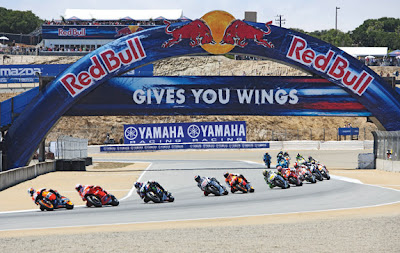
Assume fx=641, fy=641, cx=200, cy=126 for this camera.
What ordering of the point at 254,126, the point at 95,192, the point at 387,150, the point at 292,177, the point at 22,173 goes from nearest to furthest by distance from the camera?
the point at 95,192 < the point at 292,177 < the point at 22,173 < the point at 387,150 < the point at 254,126

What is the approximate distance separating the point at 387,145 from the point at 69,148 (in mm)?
19971

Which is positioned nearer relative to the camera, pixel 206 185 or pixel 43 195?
pixel 43 195

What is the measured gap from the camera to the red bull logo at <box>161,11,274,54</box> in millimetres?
32125

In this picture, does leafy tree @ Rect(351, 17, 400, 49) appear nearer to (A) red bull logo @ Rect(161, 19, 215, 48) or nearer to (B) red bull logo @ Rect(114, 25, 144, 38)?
(B) red bull logo @ Rect(114, 25, 144, 38)

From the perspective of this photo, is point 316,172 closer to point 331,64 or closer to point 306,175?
point 306,175

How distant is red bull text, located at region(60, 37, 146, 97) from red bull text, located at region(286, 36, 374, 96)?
7603mm

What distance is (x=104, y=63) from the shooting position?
31594mm

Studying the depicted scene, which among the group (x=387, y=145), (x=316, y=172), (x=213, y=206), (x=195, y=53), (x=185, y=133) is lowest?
(x=213, y=206)

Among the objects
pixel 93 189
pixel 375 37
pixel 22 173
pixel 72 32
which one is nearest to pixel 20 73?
pixel 72 32

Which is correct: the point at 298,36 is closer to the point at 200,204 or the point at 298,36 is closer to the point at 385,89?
the point at 385,89

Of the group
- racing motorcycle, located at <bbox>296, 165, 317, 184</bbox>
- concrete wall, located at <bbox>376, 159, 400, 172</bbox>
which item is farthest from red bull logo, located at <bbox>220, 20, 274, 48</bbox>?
racing motorcycle, located at <bbox>296, 165, 317, 184</bbox>

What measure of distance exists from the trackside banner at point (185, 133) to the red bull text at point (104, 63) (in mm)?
31620

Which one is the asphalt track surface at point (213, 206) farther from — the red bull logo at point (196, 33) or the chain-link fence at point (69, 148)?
the chain-link fence at point (69, 148)

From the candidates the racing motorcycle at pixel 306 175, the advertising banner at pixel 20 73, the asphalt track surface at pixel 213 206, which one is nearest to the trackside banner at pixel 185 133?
the advertising banner at pixel 20 73
